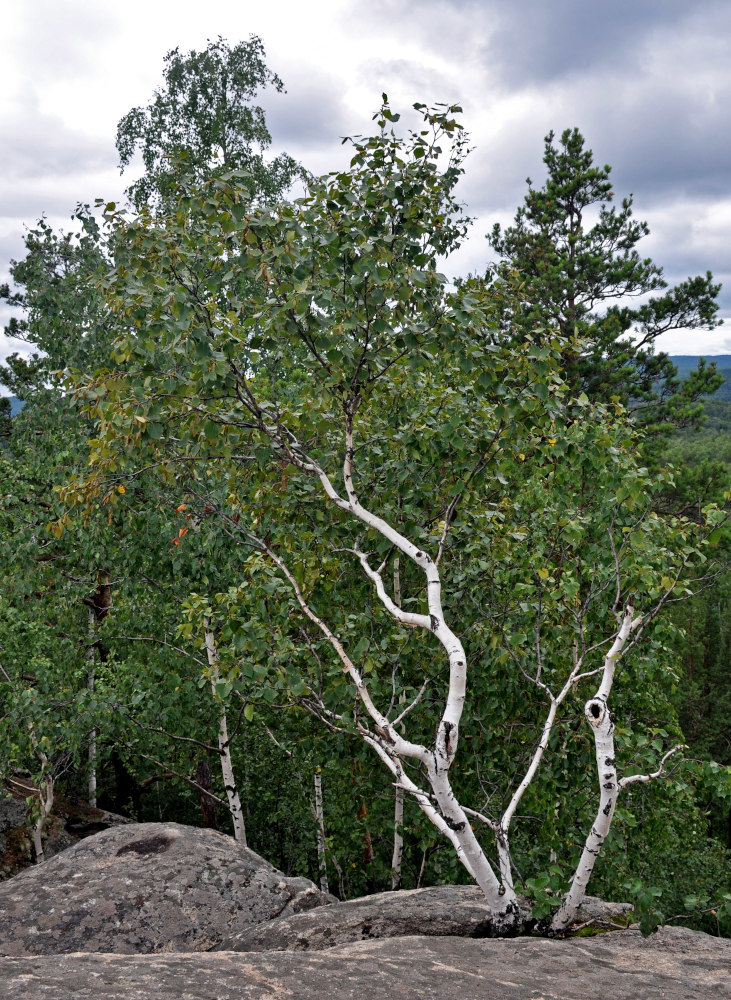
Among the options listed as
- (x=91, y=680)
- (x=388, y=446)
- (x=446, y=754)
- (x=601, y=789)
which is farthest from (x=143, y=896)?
(x=91, y=680)

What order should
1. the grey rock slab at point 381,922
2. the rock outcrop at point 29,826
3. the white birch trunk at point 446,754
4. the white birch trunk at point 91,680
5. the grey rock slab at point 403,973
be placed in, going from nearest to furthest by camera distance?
1. the grey rock slab at point 403,973
2. the white birch trunk at point 446,754
3. the grey rock slab at point 381,922
4. the white birch trunk at point 91,680
5. the rock outcrop at point 29,826

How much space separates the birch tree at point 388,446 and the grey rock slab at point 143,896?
7.23 ft

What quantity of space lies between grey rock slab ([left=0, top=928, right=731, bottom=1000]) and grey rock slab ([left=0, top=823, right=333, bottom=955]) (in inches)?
102

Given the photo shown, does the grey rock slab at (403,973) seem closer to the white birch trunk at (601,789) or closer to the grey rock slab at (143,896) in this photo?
the white birch trunk at (601,789)

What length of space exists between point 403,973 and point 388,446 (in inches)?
173

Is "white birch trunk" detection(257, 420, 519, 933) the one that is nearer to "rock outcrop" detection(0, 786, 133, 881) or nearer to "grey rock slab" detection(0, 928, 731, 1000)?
"grey rock slab" detection(0, 928, 731, 1000)

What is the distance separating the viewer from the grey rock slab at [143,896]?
21.2ft

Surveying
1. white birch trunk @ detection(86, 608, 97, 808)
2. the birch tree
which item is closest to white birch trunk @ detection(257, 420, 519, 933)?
the birch tree

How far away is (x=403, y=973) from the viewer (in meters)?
4.12

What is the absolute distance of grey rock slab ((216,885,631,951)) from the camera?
5.63 meters

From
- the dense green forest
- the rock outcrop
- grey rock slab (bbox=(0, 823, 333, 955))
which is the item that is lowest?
the rock outcrop

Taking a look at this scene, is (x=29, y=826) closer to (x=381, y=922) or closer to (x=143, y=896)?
(x=143, y=896)

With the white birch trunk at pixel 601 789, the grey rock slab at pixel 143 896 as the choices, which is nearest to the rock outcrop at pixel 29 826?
the grey rock slab at pixel 143 896

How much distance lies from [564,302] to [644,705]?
56.4 feet
